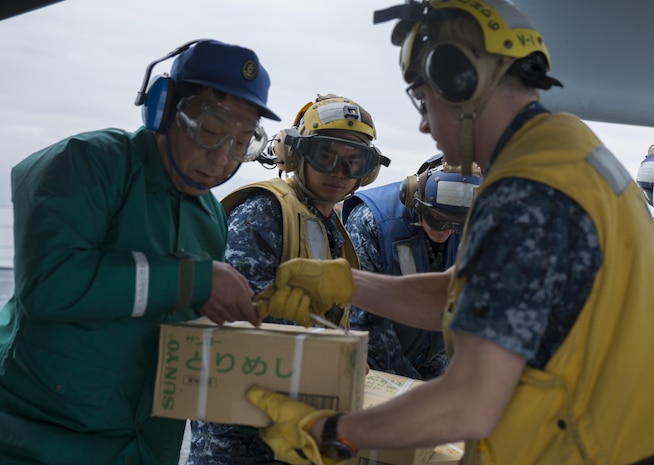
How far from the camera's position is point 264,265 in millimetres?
2969

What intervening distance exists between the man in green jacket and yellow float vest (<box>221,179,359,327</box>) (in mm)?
755

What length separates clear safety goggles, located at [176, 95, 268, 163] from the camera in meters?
2.24

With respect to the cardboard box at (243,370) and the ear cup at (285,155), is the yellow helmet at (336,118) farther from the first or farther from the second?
the cardboard box at (243,370)

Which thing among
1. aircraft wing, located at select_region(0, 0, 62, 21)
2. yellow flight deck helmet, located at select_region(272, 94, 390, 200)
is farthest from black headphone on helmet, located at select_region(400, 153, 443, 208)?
aircraft wing, located at select_region(0, 0, 62, 21)

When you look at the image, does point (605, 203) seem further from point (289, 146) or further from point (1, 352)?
point (289, 146)

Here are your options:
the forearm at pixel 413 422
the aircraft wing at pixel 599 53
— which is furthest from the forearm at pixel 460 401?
the aircraft wing at pixel 599 53

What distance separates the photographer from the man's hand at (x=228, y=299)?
2.10m

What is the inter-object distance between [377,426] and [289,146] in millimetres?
1931

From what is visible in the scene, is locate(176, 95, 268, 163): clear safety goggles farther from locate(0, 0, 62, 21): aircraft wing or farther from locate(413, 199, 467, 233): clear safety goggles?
locate(413, 199, 467, 233): clear safety goggles

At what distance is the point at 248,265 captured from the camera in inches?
116

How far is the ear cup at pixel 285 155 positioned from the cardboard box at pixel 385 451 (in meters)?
1.08

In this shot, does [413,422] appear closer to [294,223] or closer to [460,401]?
[460,401]

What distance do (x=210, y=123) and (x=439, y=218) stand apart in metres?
1.91

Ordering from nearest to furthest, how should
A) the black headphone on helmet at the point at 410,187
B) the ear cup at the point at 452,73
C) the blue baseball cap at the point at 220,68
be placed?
the ear cup at the point at 452,73 → the blue baseball cap at the point at 220,68 → the black headphone on helmet at the point at 410,187
